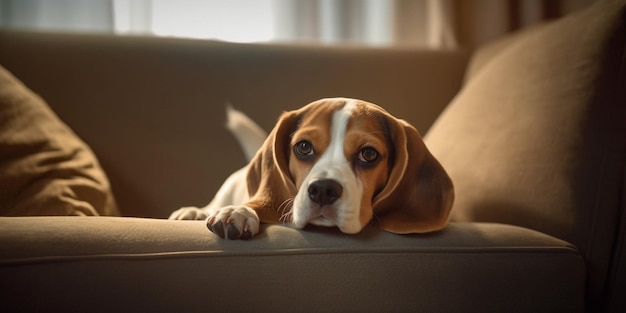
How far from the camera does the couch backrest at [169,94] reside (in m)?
1.63

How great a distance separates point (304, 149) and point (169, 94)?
2.85 feet

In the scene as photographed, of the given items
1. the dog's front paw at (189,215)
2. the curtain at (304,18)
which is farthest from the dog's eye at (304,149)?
the curtain at (304,18)

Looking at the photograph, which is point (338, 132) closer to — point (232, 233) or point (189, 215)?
point (232, 233)

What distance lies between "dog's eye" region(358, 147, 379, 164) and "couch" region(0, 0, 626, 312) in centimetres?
16

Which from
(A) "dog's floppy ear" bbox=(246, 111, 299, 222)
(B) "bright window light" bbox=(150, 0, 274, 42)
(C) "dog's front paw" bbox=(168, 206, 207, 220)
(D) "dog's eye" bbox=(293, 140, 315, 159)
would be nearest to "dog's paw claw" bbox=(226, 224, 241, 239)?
A: (A) "dog's floppy ear" bbox=(246, 111, 299, 222)

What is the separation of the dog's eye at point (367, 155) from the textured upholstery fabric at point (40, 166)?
0.76 m

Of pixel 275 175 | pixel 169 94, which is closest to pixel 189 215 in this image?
pixel 275 175

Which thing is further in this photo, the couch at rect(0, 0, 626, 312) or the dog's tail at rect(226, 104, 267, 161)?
the dog's tail at rect(226, 104, 267, 161)

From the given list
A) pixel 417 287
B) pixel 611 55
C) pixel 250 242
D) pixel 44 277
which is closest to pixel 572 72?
pixel 611 55

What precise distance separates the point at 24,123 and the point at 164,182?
47 centimetres

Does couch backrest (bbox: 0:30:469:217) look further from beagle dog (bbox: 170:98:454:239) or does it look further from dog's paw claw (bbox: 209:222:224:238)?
dog's paw claw (bbox: 209:222:224:238)

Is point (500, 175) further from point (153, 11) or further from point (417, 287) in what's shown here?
point (153, 11)

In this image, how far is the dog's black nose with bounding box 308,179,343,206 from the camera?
3.24 feet

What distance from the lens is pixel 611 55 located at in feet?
4.02
